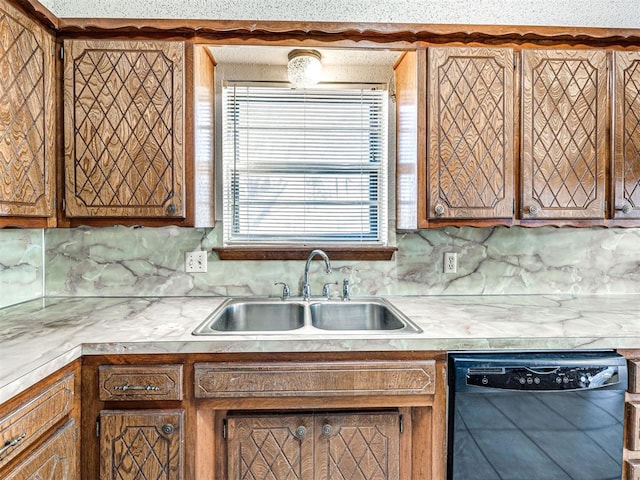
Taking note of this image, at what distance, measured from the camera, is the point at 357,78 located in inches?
80.8

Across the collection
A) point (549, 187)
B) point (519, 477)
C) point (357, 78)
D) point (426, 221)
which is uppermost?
point (357, 78)

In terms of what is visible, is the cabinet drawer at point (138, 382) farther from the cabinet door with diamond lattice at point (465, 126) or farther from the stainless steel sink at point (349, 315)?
the cabinet door with diamond lattice at point (465, 126)

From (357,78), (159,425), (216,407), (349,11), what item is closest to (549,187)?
(357,78)

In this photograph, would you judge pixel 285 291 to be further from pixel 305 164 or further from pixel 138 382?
pixel 138 382

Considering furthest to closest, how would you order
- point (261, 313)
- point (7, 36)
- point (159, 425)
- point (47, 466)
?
point (261, 313)
point (7, 36)
point (159, 425)
point (47, 466)

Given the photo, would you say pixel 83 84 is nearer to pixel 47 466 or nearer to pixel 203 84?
pixel 203 84

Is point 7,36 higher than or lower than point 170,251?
higher

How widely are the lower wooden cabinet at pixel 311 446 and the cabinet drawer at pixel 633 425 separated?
32.8 inches

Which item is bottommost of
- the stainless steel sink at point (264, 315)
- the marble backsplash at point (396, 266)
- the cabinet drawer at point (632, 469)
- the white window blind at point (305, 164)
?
the cabinet drawer at point (632, 469)

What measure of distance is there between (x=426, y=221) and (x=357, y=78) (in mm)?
933

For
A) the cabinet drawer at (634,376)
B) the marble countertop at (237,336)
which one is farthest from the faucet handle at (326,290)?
the cabinet drawer at (634,376)

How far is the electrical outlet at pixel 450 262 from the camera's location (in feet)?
6.64

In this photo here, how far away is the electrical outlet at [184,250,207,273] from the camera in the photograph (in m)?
1.98

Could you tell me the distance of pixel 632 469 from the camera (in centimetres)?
131
